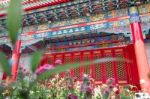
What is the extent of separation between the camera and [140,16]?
20.7 ft

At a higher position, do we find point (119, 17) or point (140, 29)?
point (119, 17)

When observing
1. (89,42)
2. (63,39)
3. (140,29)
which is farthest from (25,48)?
(140,29)

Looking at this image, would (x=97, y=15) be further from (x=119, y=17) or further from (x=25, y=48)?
(x=25, y=48)

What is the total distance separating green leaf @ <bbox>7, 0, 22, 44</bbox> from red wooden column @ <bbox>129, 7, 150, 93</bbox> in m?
4.61

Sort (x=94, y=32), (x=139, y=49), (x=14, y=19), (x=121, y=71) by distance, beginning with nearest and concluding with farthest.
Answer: (x=14, y=19) → (x=139, y=49) → (x=121, y=71) → (x=94, y=32)

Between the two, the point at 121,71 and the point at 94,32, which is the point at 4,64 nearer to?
the point at 121,71

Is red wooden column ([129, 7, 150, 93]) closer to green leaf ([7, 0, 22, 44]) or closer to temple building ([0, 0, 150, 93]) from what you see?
temple building ([0, 0, 150, 93])

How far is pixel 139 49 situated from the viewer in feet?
18.8

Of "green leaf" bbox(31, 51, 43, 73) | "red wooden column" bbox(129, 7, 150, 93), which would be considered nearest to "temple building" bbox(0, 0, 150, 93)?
"red wooden column" bbox(129, 7, 150, 93)

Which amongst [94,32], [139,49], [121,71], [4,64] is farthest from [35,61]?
[94,32]

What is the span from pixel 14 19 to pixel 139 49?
5472 mm

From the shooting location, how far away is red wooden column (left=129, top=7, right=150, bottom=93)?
16.8ft

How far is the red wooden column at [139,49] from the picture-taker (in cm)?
513

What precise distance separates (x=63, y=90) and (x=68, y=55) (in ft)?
16.3
